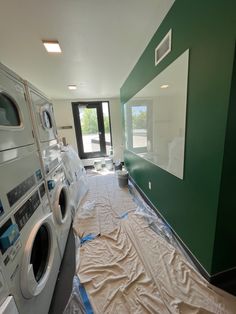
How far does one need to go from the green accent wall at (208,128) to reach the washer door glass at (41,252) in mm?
1292

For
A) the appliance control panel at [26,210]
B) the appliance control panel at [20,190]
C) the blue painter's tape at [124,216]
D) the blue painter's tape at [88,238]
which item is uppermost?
the appliance control panel at [20,190]

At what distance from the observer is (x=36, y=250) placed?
1.10m

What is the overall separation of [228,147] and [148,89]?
4.46ft

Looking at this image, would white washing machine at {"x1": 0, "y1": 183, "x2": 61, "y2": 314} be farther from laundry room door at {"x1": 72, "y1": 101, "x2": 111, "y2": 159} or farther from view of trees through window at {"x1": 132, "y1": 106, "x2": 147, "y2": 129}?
laundry room door at {"x1": 72, "y1": 101, "x2": 111, "y2": 159}

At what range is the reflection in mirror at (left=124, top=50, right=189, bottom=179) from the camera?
1296mm

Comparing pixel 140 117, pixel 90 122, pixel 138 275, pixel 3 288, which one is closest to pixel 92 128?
pixel 90 122

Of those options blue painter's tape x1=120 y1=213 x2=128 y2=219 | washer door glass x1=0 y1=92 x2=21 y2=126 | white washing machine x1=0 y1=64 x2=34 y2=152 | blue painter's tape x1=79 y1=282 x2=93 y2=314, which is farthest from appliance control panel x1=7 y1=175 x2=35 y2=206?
blue painter's tape x1=120 y1=213 x2=128 y2=219

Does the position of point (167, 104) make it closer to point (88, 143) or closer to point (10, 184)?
point (10, 184)

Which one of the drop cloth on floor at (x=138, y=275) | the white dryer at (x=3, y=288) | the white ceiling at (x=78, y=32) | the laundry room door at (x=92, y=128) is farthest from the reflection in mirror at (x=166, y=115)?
the laundry room door at (x=92, y=128)

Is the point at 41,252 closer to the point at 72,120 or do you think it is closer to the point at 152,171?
the point at 152,171

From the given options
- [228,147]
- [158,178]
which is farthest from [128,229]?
[228,147]

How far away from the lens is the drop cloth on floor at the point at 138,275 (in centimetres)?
107

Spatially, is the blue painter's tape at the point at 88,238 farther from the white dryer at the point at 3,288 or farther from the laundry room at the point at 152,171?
the white dryer at the point at 3,288

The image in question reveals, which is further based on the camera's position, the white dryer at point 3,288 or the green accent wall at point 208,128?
the green accent wall at point 208,128
